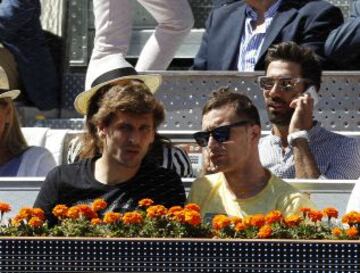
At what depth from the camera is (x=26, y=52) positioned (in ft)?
29.6

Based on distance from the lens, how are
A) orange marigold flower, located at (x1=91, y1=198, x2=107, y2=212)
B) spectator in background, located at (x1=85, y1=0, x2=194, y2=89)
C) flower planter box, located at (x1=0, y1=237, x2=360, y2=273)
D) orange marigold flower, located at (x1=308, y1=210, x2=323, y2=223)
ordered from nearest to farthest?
flower planter box, located at (x1=0, y1=237, x2=360, y2=273)
orange marigold flower, located at (x1=308, y1=210, x2=323, y2=223)
orange marigold flower, located at (x1=91, y1=198, x2=107, y2=212)
spectator in background, located at (x1=85, y1=0, x2=194, y2=89)

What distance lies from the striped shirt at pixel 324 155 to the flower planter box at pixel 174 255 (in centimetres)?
188

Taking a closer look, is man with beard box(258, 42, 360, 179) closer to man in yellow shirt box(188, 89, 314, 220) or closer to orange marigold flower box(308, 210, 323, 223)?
man in yellow shirt box(188, 89, 314, 220)

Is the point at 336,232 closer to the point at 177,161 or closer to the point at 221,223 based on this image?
the point at 221,223

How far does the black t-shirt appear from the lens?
5.90 m

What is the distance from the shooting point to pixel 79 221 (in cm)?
532

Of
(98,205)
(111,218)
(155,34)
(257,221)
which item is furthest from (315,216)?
(155,34)

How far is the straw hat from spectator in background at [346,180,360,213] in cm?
116

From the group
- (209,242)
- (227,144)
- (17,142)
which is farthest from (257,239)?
(17,142)

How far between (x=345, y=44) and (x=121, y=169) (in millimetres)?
2391

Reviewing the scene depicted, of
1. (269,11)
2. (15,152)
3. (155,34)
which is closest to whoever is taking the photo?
(15,152)

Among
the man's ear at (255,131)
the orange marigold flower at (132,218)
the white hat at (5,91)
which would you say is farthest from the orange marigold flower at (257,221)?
the white hat at (5,91)

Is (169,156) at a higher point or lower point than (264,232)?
lower

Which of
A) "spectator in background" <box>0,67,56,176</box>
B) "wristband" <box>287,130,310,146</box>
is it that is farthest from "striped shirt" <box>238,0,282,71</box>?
"spectator in background" <box>0,67,56,176</box>
